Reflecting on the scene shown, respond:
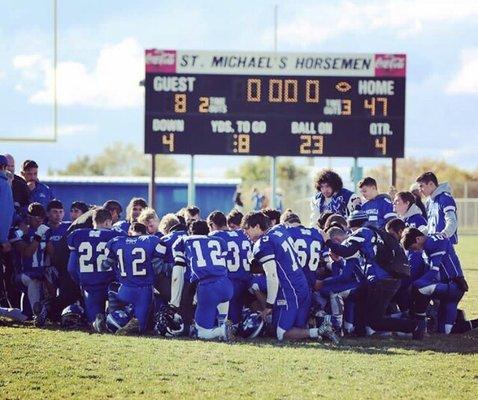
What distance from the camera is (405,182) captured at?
62.3 m

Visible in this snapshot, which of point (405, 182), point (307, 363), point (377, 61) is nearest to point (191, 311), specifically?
point (307, 363)

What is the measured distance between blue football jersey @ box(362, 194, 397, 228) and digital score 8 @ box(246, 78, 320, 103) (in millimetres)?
8890

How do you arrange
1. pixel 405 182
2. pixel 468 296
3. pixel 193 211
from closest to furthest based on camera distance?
pixel 193 211 → pixel 468 296 → pixel 405 182

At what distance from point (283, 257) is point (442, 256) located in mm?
2117

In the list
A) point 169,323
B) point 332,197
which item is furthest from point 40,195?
point 332,197

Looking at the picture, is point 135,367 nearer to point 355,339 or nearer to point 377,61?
point 355,339

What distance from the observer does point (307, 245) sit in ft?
36.6

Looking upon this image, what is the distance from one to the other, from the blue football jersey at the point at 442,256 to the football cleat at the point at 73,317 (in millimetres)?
→ 3828

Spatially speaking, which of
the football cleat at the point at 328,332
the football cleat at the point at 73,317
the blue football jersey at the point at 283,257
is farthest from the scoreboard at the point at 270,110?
the football cleat at the point at 328,332

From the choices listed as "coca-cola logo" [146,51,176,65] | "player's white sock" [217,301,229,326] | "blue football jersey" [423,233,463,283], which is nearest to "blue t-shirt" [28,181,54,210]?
"player's white sock" [217,301,229,326]

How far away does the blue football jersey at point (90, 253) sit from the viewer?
38.3ft

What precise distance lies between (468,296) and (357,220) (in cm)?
584

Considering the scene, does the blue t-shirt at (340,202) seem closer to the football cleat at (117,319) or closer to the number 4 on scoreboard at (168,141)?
the football cleat at (117,319)

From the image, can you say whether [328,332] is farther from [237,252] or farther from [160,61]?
[160,61]
